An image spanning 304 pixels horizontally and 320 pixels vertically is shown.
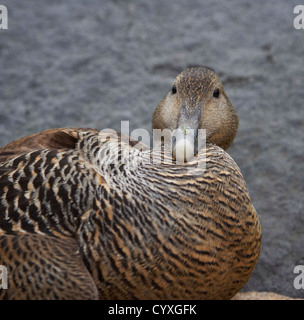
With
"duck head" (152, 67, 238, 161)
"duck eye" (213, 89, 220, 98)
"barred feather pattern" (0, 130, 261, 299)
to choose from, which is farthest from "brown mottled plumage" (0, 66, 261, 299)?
"duck eye" (213, 89, 220, 98)

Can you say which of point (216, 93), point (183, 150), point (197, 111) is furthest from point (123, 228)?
point (216, 93)

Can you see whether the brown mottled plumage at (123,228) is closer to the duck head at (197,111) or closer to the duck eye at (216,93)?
the duck head at (197,111)

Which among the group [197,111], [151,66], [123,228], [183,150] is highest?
[151,66]

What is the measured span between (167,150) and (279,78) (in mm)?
1624

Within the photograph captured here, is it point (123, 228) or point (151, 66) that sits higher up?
point (151, 66)

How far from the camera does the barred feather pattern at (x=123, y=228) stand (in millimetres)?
1515

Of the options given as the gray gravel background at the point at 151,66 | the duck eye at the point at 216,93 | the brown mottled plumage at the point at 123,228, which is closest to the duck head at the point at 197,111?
the duck eye at the point at 216,93

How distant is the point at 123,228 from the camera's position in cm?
154

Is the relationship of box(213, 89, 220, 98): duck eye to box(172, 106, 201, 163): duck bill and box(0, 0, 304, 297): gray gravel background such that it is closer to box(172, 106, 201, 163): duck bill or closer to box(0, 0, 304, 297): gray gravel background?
box(172, 106, 201, 163): duck bill

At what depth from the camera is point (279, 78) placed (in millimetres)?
3125

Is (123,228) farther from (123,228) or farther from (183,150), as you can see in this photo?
(183,150)

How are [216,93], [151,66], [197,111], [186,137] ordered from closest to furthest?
[186,137] < [197,111] < [216,93] < [151,66]

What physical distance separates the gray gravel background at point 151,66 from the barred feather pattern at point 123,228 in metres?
1.21

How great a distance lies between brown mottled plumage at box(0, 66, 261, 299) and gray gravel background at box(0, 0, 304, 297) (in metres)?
1.21
